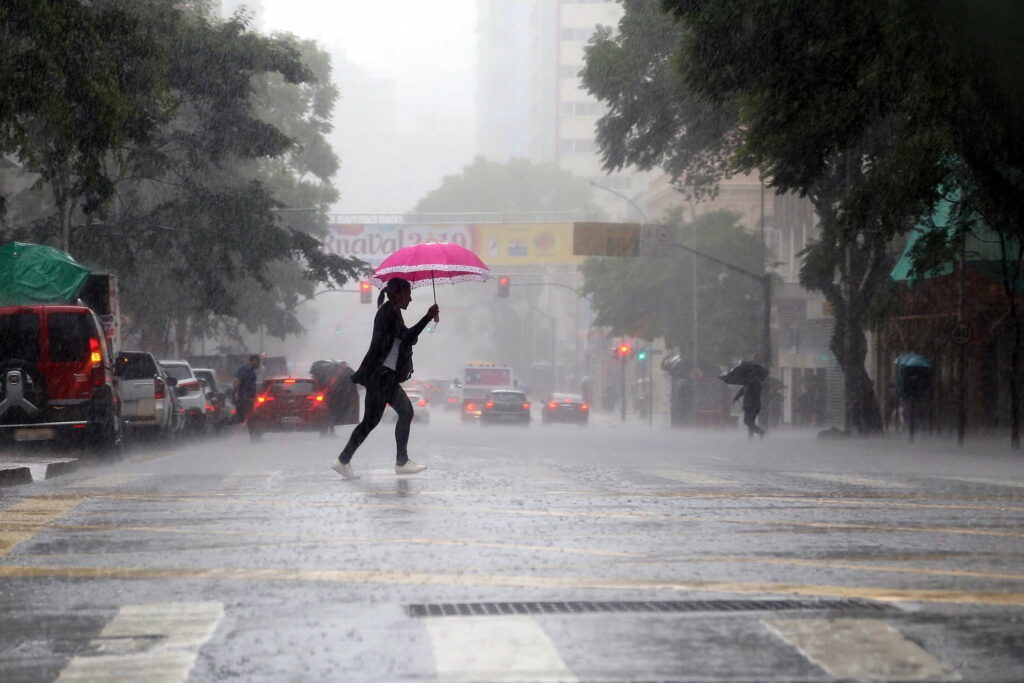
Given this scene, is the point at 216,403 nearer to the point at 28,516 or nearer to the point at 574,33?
the point at 28,516

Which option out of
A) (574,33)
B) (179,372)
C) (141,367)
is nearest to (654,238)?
(179,372)

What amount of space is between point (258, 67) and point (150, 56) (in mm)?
16045

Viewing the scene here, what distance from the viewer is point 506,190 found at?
121m

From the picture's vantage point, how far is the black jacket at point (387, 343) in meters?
14.6

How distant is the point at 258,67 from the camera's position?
38.0 metres

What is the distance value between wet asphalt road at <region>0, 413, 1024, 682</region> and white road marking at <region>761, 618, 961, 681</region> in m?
0.02

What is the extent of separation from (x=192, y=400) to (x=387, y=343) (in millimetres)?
21756

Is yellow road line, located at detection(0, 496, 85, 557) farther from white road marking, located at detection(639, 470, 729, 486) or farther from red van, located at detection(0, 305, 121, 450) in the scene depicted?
red van, located at detection(0, 305, 121, 450)

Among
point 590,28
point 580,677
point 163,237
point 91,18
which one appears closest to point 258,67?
Answer: point 163,237

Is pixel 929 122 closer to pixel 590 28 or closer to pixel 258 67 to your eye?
pixel 258 67

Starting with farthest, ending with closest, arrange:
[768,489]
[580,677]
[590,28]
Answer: [590,28] → [768,489] → [580,677]

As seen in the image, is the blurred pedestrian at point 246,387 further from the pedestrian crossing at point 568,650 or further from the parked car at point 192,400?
the pedestrian crossing at point 568,650

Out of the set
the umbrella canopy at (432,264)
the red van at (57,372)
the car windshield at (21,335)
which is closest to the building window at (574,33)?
the red van at (57,372)

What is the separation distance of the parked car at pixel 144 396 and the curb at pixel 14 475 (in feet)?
37.2
